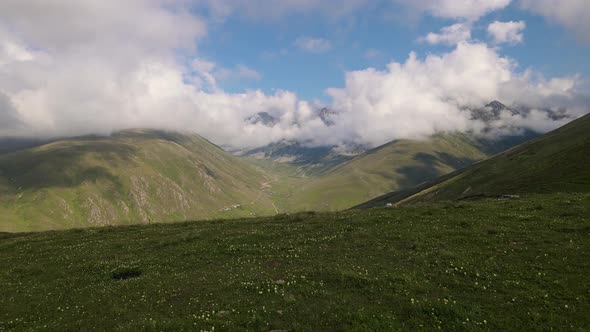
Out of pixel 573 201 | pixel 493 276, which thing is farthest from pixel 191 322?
pixel 573 201

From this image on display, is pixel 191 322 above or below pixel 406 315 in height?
above

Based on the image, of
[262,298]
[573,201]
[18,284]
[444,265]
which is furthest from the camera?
[573,201]

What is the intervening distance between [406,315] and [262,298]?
7.75 meters

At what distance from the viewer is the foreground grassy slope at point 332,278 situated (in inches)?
630

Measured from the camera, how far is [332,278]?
20719mm

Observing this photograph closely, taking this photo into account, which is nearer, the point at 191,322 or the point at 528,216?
the point at 191,322

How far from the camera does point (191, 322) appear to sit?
16.3 m

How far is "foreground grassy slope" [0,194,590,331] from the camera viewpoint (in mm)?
15992

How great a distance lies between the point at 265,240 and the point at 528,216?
981 inches

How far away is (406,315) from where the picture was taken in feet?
52.2

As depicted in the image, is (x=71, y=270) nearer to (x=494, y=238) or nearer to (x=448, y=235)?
(x=448, y=235)

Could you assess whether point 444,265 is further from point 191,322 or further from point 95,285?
point 95,285

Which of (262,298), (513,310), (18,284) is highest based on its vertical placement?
(18,284)

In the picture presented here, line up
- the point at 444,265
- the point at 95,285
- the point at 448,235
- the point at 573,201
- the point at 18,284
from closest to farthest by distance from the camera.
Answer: the point at 444,265 < the point at 95,285 < the point at 18,284 < the point at 448,235 < the point at 573,201
